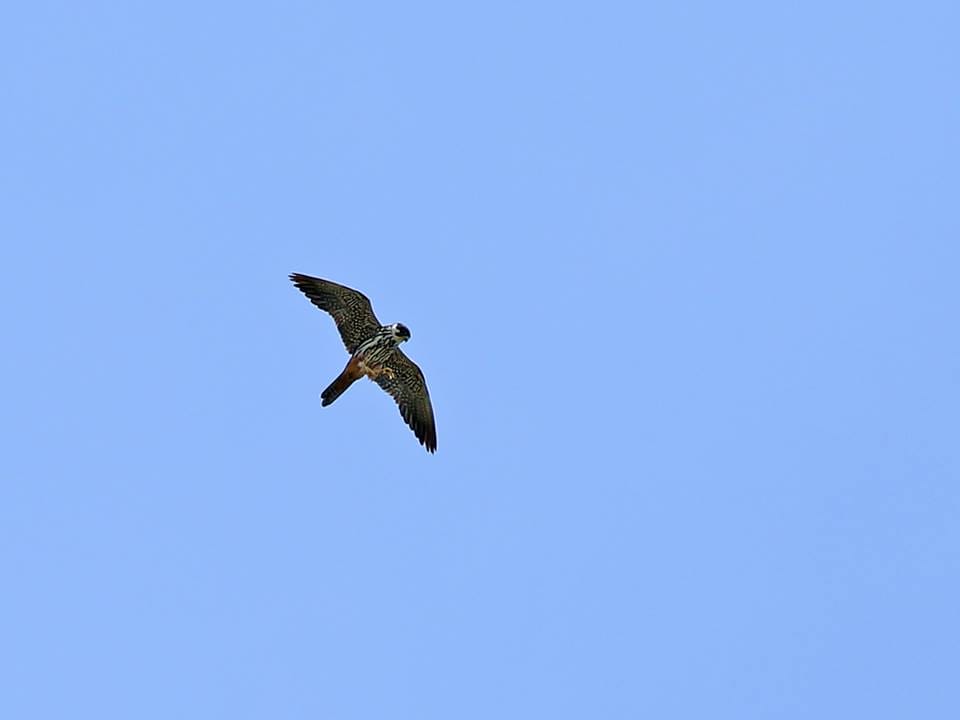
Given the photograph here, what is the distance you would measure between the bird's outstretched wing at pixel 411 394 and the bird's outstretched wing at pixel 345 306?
78cm

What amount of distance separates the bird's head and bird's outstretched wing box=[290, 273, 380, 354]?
50 cm

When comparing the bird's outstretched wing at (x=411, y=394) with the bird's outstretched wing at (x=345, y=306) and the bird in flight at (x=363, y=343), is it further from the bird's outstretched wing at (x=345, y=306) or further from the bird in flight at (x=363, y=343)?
the bird's outstretched wing at (x=345, y=306)

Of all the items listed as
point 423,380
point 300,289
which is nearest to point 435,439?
point 423,380

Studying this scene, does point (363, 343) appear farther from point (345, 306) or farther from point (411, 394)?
point (411, 394)

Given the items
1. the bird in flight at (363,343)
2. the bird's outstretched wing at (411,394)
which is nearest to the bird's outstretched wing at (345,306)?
the bird in flight at (363,343)

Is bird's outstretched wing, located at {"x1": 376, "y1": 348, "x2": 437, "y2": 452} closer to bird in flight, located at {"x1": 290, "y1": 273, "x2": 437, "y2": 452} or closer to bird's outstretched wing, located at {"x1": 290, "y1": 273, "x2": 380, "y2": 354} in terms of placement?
bird in flight, located at {"x1": 290, "y1": 273, "x2": 437, "y2": 452}

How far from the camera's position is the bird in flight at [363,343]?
33031mm

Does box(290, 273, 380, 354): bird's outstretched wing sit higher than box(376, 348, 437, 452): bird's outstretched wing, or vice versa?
box(290, 273, 380, 354): bird's outstretched wing

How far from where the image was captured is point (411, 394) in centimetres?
3422

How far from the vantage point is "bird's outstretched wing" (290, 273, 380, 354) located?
33.2 meters

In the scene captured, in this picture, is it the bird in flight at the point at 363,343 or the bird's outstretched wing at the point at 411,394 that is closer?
the bird in flight at the point at 363,343

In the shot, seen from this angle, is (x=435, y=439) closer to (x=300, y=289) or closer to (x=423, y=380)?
(x=423, y=380)

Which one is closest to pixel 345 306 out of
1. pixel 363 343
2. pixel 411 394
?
pixel 363 343

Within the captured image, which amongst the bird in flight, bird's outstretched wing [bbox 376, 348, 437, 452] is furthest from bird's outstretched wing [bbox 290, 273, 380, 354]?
bird's outstretched wing [bbox 376, 348, 437, 452]
